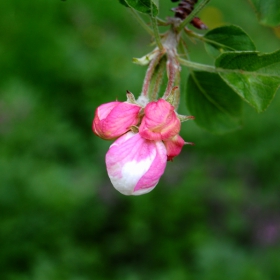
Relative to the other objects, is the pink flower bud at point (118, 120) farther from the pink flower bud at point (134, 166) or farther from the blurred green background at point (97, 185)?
the blurred green background at point (97, 185)

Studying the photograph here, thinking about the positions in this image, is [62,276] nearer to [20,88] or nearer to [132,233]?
[132,233]

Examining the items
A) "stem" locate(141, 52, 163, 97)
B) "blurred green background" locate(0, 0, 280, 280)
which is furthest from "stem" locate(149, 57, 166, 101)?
"blurred green background" locate(0, 0, 280, 280)

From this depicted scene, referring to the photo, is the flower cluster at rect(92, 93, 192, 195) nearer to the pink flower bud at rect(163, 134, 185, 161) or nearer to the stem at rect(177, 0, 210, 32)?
the pink flower bud at rect(163, 134, 185, 161)

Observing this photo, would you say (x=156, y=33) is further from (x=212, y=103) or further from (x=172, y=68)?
(x=212, y=103)

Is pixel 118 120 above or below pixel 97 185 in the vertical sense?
above

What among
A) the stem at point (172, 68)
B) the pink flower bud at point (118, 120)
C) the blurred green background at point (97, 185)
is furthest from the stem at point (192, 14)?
the blurred green background at point (97, 185)

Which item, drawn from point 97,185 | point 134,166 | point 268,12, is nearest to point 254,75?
point 268,12

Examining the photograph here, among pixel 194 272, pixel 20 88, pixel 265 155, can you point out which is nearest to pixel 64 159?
pixel 20 88
